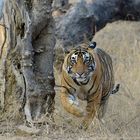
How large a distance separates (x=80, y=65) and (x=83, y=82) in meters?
0.22

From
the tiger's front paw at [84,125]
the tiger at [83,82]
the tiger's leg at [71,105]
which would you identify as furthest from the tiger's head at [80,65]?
the tiger's front paw at [84,125]

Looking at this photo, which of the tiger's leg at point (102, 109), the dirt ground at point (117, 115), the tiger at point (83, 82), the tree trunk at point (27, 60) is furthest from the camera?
the tiger's leg at point (102, 109)

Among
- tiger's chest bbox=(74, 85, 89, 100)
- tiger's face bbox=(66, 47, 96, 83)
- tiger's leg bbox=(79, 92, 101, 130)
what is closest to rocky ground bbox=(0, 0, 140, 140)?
tiger's leg bbox=(79, 92, 101, 130)

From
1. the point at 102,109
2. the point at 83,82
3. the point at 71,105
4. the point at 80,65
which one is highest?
the point at 80,65

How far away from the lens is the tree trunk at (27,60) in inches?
256

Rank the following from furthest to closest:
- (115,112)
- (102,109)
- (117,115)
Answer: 1. (115,112)
2. (117,115)
3. (102,109)

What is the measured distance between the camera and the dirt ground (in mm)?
6082

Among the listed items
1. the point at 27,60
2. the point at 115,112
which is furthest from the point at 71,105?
the point at 115,112

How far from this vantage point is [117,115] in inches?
300

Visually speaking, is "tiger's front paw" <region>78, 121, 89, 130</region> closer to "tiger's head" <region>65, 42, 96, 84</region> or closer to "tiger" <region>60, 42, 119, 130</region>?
"tiger" <region>60, 42, 119, 130</region>

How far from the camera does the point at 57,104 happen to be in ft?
25.9

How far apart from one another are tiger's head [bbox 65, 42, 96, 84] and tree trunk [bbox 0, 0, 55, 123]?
0.22 m

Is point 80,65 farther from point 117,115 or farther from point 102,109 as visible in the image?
→ point 117,115

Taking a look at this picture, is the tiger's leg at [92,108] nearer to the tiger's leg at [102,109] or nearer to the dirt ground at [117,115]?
the dirt ground at [117,115]
